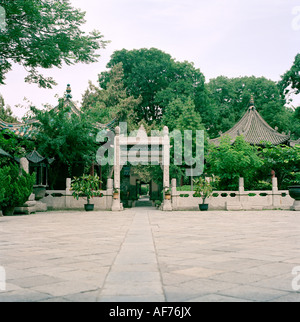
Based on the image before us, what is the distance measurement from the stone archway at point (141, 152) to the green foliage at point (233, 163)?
2535 millimetres

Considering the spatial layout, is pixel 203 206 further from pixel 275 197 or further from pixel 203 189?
pixel 275 197

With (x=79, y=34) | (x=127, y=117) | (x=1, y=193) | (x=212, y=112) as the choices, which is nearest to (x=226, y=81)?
(x=212, y=112)

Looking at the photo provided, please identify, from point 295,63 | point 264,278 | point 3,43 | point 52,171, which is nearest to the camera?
point 264,278

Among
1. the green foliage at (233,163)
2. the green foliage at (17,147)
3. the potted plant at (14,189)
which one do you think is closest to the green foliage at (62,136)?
the green foliage at (17,147)

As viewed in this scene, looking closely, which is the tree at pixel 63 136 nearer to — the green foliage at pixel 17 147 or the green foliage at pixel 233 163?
the green foliage at pixel 17 147

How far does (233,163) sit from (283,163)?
327cm

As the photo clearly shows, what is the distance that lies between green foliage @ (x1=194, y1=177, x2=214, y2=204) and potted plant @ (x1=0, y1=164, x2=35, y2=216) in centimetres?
749

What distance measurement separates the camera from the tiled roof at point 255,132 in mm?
23562

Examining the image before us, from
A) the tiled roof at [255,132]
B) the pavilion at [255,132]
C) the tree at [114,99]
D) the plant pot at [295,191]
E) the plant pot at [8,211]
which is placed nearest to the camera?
the plant pot at [8,211]

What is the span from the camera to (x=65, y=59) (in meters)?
14.8

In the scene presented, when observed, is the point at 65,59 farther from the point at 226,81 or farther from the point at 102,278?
the point at 226,81

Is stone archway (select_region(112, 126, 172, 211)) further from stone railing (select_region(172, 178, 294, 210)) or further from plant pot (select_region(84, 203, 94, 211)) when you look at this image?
plant pot (select_region(84, 203, 94, 211))

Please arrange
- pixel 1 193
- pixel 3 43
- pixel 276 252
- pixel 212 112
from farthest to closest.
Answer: pixel 212 112, pixel 3 43, pixel 1 193, pixel 276 252

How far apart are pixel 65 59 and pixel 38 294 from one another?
13.9m
